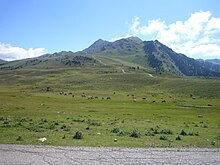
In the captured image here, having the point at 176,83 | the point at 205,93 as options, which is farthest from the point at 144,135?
the point at 176,83

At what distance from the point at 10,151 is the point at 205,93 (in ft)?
→ 427

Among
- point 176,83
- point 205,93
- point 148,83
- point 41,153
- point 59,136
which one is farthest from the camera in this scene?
point 148,83

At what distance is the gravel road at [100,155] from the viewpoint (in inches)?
659

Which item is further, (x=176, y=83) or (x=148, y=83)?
(x=148, y=83)

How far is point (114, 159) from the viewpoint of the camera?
57.1 feet

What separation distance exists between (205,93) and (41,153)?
129589mm

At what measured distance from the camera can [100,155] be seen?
1828 cm

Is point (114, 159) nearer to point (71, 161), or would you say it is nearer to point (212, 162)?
point (71, 161)

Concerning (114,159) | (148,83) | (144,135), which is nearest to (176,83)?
(148,83)

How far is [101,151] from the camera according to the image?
63.9ft

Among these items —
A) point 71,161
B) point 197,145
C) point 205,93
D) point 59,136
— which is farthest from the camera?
point 205,93

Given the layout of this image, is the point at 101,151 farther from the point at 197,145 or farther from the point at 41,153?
the point at 197,145

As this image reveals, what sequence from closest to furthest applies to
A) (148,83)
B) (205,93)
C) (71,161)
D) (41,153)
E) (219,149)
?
(71,161) → (41,153) → (219,149) → (205,93) → (148,83)

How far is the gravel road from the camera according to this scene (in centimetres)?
1673
